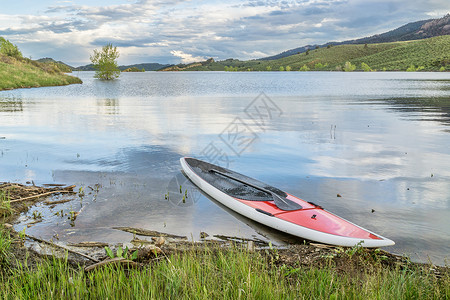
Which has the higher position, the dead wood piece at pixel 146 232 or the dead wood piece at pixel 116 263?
the dead wood piece at pixel 116 263

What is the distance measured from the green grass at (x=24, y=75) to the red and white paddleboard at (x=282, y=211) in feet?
136

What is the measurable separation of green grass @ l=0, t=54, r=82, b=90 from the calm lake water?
23935 millimetres

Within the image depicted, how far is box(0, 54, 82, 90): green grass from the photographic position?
4491cm

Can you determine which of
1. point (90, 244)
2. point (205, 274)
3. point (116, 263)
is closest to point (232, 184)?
point (90, 244)

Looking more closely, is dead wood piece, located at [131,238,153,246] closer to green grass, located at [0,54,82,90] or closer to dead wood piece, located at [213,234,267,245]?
dead wood piece, located at [213,234,267,245]

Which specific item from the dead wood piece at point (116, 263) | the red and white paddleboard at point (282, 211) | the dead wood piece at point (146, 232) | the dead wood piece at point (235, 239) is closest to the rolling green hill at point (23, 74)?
the red and white paddleboard at point (282, 211)

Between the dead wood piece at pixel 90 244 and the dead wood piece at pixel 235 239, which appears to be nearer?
the dead wood piece at pixel 90 244

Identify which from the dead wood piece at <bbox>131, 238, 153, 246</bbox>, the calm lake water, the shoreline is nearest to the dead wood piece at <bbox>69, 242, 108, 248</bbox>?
the shoreline

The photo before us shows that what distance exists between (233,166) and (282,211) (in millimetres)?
5268

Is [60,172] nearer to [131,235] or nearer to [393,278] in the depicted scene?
[131,235]

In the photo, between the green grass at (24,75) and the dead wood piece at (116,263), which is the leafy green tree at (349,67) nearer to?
the green grass at (24,75)

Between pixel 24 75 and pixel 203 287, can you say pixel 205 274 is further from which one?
pixel 24 75

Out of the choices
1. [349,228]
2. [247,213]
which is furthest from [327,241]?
[247,213]

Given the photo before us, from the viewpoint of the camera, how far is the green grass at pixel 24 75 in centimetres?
4491
